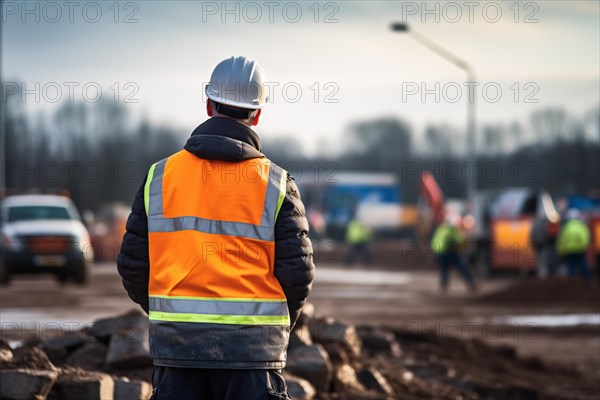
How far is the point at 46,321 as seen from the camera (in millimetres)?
15977

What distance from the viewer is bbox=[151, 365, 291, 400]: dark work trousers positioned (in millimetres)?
4297

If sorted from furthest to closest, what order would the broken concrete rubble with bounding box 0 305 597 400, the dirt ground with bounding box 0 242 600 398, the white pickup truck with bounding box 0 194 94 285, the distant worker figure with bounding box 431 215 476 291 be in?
the distant worker figure with bounding box 431 215 476 291 < the white pickup truck with bounding box 0 194 94 285 < the dirt ground with bounding box 0 242 600 398 < the broken concrete rubble with bounding box 0 305 597 400

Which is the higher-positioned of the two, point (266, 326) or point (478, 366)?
point (266, 326)

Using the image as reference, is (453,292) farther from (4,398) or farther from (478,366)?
(4,398)

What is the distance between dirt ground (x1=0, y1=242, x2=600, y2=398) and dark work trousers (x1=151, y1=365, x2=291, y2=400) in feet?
21.1

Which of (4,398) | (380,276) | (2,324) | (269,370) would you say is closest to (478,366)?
(2,324)

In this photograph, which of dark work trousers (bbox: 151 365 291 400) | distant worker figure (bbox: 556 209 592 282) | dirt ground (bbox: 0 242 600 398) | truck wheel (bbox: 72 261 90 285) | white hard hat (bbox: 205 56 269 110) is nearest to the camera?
dark work trousers (bbox: 151 365 291 400)

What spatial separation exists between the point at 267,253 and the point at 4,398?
9.80 feet

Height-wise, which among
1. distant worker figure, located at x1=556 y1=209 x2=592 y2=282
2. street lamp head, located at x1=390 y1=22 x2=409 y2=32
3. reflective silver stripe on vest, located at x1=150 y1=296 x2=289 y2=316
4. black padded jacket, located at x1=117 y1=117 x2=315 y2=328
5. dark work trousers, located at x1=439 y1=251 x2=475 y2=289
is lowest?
dark work trousers, located at x1=439 y1=251 x2=475 y2=289

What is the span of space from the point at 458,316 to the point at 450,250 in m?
7.26

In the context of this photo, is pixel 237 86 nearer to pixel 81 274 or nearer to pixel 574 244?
pixel 574 244

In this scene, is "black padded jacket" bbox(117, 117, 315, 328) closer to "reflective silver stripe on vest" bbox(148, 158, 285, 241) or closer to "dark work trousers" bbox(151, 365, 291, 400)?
"reflective silver stripe on vest" bbox(148, 158, 285, 241)

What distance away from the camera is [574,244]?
24.7m

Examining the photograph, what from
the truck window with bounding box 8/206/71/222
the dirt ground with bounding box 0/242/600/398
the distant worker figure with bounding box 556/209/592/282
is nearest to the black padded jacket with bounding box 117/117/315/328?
the dirt ground with bounding box 0/242/600/398
